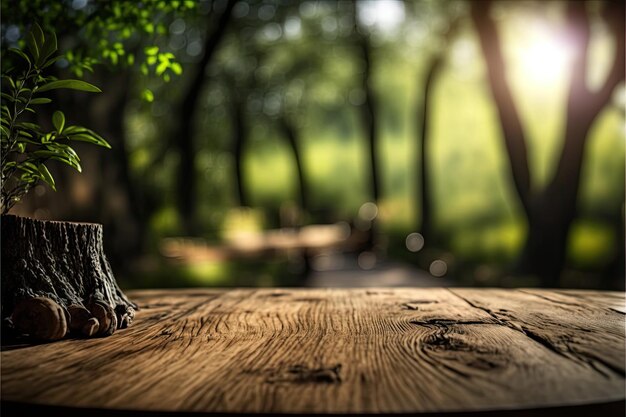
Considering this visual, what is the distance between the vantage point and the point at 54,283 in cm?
172

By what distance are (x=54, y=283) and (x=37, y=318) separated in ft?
0.45

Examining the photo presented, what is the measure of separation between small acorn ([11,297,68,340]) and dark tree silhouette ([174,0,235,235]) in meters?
8.14

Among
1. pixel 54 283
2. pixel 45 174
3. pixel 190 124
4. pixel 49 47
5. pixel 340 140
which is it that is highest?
pixel 340 140

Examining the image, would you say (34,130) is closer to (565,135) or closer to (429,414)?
(429,414)

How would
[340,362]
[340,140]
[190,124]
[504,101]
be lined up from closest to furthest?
1. [340,362]
2. [504,101]
3. [190,124]
4. [340,140]

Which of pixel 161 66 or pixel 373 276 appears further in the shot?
pixel 373 276

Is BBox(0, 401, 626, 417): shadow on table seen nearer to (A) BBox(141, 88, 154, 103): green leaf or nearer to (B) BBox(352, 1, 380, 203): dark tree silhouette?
(A) BBox(141, 88, 154, 103): green leaf

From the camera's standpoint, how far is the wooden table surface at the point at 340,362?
44.1 inches

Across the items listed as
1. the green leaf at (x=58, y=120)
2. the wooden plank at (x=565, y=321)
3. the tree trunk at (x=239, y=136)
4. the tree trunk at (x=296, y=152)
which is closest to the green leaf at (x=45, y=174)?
the green leaf at (x=58, y=120)

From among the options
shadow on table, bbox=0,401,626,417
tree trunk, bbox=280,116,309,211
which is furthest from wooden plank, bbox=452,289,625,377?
tree trunk, bbox=280,116,309,211

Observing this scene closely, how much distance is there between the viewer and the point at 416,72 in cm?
2333

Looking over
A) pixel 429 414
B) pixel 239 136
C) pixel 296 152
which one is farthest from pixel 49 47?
pixel 296 152

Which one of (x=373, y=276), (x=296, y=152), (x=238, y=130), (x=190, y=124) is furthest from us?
(x=296, y=152)

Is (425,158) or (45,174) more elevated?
(425,158)
